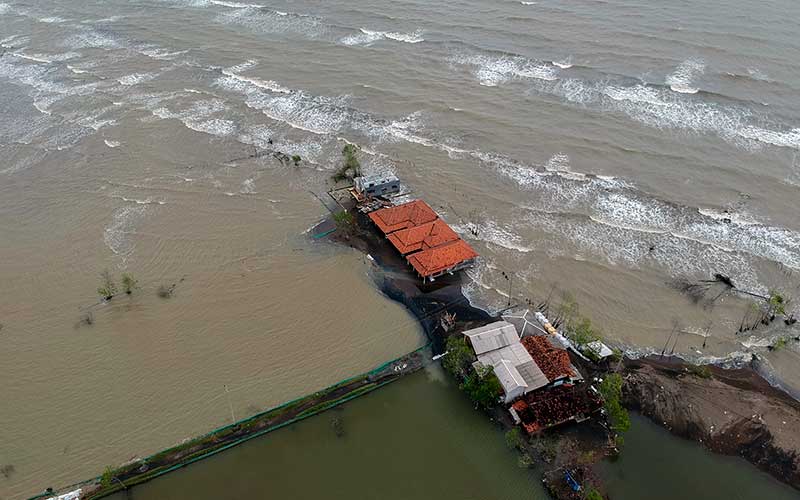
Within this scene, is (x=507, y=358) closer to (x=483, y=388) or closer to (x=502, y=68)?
(x=483, y=388)

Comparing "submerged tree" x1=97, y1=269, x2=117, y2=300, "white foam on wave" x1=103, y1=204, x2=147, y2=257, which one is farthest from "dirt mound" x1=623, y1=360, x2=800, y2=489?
"white foam on wave" x1=103, y1=204, x2=147, y2=257


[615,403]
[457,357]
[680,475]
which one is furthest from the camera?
[457,357]

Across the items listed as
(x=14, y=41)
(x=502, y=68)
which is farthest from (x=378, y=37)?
(x=14, y=41)

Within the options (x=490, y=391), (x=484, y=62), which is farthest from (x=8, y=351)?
(x=484, y=62)

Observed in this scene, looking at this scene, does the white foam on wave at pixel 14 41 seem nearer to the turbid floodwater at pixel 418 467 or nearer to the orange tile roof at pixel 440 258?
the orange tile roof at pixel 440 258

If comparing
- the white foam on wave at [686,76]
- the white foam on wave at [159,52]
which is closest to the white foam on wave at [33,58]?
the white foam on wave at [159,52]
